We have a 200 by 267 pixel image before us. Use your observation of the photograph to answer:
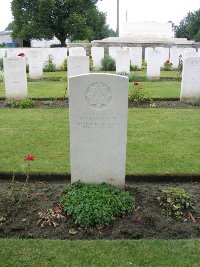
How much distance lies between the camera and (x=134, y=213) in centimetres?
430

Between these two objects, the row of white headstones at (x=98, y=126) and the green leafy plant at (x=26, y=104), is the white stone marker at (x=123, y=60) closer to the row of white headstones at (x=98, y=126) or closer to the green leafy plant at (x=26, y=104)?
the green leafy plant at (x=26, y=104)

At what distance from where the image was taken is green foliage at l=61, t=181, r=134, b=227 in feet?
13.2

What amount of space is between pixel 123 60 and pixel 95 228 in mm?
13729

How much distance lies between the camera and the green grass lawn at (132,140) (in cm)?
570

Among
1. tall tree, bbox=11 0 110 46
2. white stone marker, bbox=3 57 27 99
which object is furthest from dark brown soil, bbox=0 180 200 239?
tall tree, bbox=11 0 110 46

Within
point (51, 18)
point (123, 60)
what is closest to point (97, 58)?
point (123, 60)

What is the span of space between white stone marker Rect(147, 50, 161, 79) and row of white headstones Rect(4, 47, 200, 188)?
13.0 m

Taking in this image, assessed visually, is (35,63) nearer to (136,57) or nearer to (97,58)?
(97,58)

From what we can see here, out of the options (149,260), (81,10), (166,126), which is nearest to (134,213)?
(149,260)

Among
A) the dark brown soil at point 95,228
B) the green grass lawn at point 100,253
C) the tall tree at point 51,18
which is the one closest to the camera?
the green grass lawn at point 100,253

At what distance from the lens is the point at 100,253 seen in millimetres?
3578

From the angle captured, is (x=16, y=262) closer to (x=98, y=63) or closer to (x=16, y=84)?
(x=16, y=84)

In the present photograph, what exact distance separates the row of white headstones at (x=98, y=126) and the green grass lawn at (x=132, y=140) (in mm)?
895

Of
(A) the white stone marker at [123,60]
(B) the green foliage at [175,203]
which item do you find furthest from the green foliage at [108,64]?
(B) the green foliage at [175,203]
